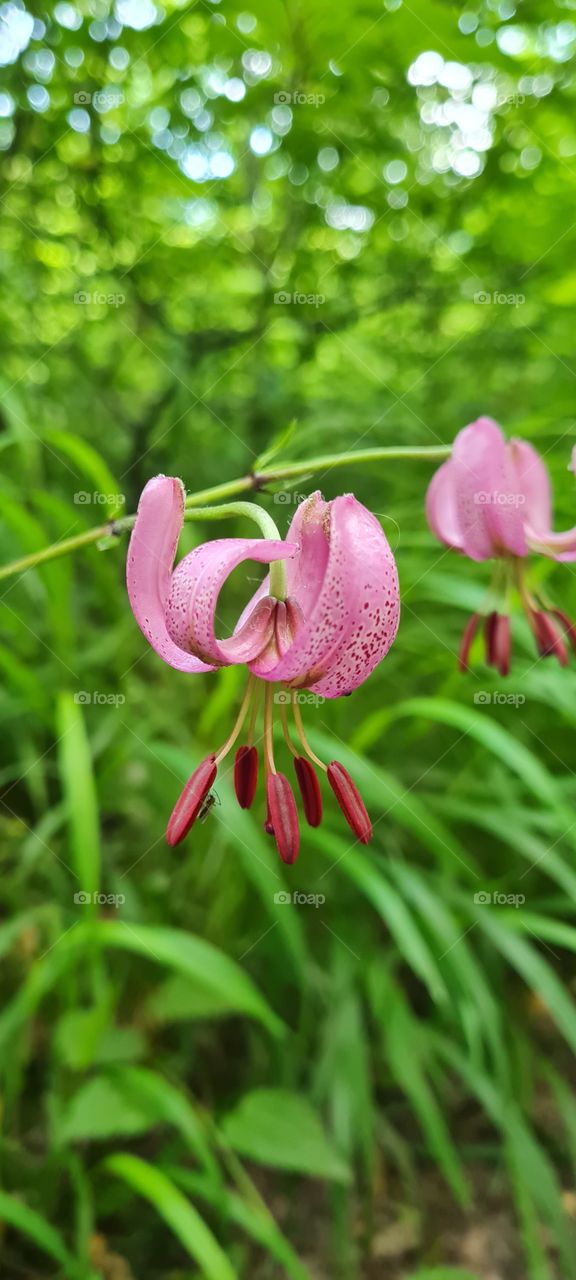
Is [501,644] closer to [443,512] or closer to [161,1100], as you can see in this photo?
[443,512]

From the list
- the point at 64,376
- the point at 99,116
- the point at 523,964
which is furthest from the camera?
the point at 64,376

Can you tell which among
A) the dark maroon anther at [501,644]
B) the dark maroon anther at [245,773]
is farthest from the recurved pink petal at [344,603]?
the dark maroon anther at [501,644]

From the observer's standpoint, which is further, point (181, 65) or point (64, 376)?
point (64, 376)

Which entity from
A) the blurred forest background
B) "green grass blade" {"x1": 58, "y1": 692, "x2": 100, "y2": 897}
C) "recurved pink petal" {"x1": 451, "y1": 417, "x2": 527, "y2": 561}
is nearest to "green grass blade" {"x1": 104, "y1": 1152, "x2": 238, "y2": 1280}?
the blurred forest background

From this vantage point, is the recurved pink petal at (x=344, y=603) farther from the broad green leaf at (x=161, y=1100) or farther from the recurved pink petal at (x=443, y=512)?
the broad green leaf at (x=161, y=1100)

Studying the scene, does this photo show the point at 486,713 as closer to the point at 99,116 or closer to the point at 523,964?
the point at 523,964

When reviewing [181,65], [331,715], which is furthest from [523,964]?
[181,65]

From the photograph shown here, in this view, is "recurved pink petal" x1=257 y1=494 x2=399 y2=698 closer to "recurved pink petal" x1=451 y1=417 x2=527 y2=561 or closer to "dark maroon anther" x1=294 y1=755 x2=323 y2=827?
"dark maroon anther" x1=294 y1=755 x2=323 y2=827
